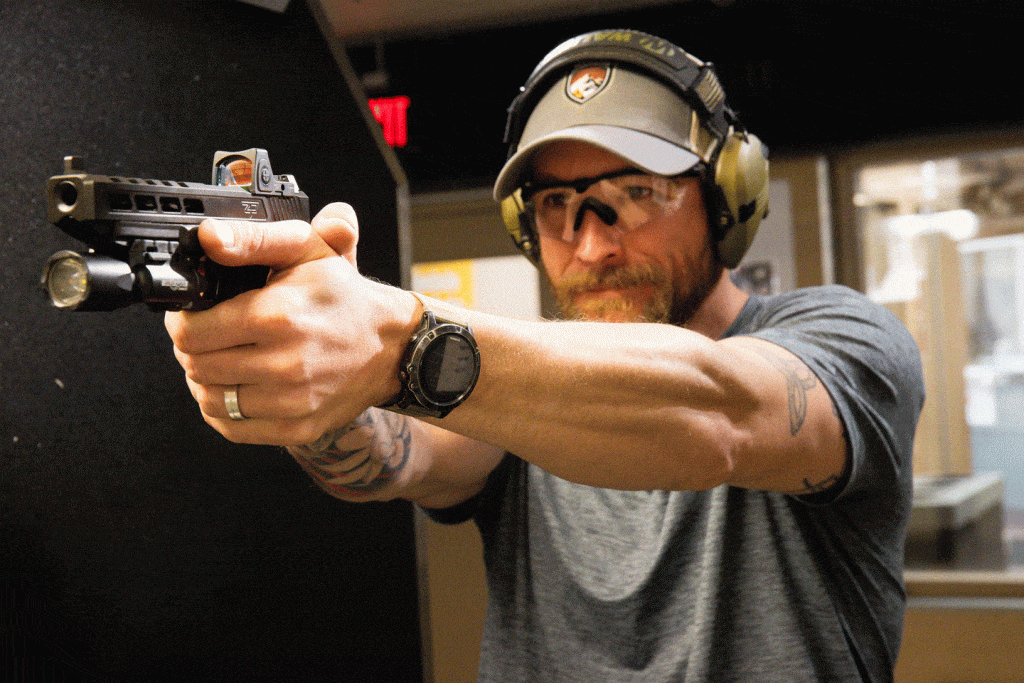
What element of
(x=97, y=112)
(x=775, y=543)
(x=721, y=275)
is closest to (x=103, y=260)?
(x=97, y=112)

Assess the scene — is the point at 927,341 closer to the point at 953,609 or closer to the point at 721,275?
the point at 953,609

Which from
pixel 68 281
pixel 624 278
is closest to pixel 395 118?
pixel 624 278

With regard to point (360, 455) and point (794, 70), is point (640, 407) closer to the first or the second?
point (360, 455)

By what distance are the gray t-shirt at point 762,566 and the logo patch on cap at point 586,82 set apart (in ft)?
1.52

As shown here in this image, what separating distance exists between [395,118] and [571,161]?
2.47 metres

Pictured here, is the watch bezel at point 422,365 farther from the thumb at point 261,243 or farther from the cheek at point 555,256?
the cheek at point 555,256

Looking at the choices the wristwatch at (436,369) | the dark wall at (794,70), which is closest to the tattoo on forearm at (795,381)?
the wristwatch at (436,369)

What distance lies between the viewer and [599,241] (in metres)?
1.37

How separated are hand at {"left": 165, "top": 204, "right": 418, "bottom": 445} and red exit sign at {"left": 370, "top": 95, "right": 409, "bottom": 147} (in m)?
3.03

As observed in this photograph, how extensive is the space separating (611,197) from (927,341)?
249 centimetres

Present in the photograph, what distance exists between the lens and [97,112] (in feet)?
3.76

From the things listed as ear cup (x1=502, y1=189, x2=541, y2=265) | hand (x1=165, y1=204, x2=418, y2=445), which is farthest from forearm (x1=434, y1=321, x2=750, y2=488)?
ear cup (x1=502, y1=189, x2=541, y2=265)

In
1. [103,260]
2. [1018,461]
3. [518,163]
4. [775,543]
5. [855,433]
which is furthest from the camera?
[1018,461]

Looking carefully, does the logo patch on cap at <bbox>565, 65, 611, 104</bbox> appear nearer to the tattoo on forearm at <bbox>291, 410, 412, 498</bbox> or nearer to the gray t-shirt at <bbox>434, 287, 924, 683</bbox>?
the gray t-shirt at <bbox>434, 287, 924, 683</bbox>
